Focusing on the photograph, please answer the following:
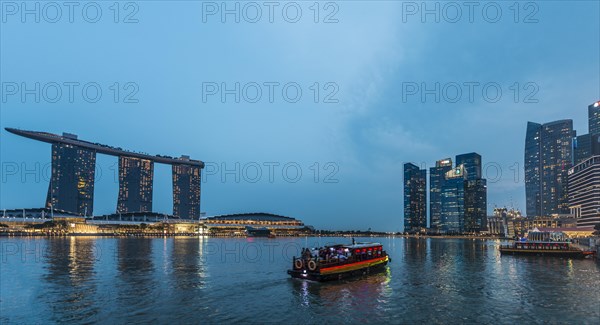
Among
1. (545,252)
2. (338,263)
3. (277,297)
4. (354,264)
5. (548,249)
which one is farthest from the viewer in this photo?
(548,249)

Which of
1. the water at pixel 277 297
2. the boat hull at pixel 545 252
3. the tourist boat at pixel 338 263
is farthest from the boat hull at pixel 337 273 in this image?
the boat hull at pixel 545 252

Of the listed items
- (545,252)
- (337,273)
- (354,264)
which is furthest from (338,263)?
(545,252)

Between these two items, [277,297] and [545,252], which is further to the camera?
[545,252]

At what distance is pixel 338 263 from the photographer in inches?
2010

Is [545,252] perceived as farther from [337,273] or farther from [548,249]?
[337,273]

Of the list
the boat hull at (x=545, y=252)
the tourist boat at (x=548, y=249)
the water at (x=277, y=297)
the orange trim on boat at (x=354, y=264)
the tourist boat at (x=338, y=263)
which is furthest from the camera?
the tourist boat at (x=548, y=249)

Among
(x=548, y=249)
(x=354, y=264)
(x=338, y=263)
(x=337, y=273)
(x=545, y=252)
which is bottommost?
(x=545, y=252)

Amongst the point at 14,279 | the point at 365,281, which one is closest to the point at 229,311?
the point at 365,281

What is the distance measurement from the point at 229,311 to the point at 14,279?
110ft

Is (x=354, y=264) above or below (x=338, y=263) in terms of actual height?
below

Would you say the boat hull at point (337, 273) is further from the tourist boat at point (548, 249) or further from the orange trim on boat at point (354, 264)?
the tourist boat at point (548, 249)

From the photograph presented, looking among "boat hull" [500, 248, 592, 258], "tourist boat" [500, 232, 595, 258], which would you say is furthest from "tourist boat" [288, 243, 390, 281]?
"tourist boat" [500, 232, 595, 258]

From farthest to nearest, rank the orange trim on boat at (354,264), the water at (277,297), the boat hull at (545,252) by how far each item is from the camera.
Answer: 1. the boat hull at (545,252)
2. the orange trim on boat at (354,264)
3. the water at (277,297)

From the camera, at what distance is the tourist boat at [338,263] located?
158ft
